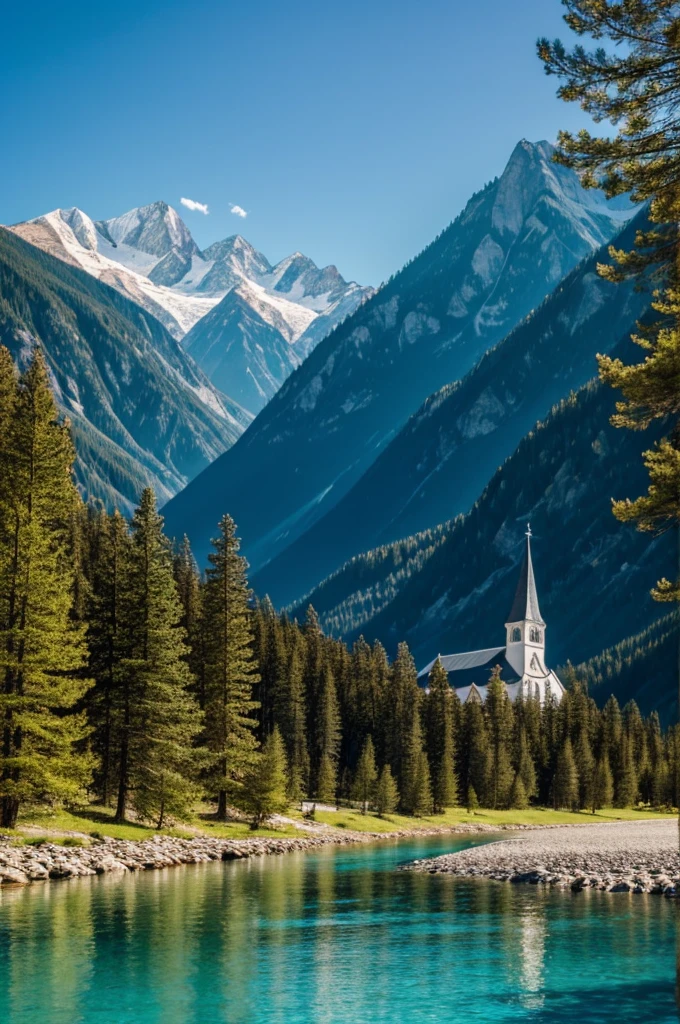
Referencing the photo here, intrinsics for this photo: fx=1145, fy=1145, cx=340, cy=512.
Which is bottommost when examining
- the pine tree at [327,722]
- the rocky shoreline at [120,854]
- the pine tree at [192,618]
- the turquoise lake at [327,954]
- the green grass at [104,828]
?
the turquoise lake at [327,954]

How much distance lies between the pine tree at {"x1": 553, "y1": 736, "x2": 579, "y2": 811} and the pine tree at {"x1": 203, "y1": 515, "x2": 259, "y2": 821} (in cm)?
7835

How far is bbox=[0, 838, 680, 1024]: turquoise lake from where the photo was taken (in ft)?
91.8

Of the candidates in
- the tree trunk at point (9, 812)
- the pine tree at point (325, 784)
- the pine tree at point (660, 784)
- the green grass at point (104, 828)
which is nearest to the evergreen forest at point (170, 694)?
the tree trunk at point (9, 812)

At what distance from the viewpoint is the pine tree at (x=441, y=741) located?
130 m

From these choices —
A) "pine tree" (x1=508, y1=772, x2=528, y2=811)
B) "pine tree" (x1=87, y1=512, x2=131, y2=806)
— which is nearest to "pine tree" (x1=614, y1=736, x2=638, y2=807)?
"pine tree" (x1=508, y1=772, x2=528, y2=811)

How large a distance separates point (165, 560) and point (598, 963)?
58.7 metres

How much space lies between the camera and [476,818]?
129m

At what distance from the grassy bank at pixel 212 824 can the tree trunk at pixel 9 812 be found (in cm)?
48

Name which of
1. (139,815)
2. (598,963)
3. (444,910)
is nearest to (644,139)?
(598,963)

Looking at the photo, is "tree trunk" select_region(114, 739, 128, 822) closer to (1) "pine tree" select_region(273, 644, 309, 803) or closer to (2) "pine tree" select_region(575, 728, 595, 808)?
(1) "pine tree" select_region(273, 644, 309, 803)

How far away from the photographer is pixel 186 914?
42031 millimetres

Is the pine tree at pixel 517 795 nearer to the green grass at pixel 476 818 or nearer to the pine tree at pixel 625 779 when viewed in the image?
the green grass at pixel 476 818

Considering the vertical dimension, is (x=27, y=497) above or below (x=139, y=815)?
above

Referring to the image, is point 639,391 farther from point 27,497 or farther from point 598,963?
point 27,497
